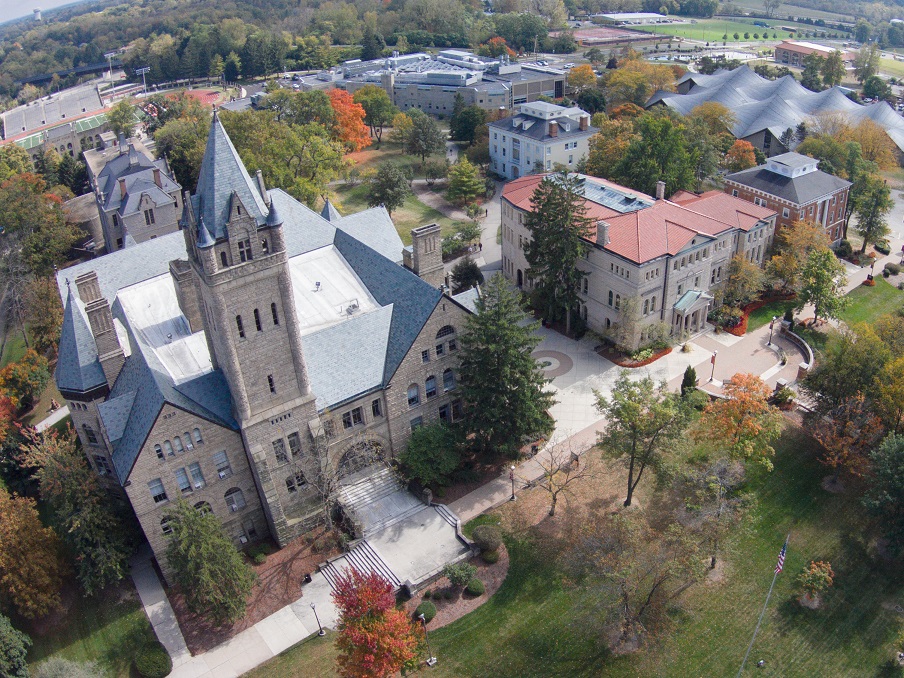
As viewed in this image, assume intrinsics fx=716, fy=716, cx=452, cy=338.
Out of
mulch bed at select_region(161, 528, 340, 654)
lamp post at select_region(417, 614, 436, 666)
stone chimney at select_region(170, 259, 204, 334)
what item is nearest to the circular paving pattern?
mulch bed at select_region(161, 528, 340, 654)

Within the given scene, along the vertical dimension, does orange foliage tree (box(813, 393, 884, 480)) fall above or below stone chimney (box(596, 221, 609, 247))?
below

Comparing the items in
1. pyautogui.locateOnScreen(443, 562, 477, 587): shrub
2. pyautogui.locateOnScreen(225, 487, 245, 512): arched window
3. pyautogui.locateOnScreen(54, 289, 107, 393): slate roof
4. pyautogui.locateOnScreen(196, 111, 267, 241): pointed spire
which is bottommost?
pyautogui.locateOnScreen(443, 562, 477, 587): shrub

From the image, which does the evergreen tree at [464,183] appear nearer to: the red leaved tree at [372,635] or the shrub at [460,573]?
the shrub at [460,573]

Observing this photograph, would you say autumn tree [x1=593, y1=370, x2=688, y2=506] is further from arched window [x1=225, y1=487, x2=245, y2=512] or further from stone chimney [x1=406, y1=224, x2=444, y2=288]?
arched window [x1=225, y1=487, x2=245, y2=512]

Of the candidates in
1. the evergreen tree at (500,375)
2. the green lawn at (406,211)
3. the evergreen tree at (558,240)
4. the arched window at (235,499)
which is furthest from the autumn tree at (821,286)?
the arched window at (235,499)

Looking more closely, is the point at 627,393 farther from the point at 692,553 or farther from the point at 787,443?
the point at 787,443

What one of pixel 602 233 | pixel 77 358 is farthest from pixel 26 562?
pixel 602 233

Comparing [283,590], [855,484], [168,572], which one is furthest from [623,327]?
[168,572]
